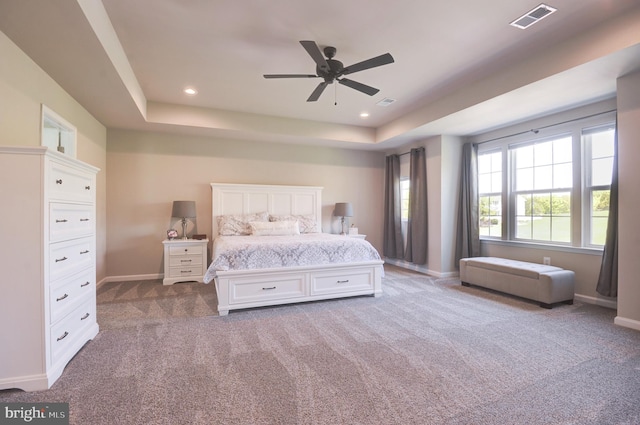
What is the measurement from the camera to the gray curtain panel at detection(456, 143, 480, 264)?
16.7 ft

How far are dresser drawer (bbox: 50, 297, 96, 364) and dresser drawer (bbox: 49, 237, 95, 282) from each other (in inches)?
13.3

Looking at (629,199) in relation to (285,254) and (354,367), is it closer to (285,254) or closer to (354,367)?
(354,367)

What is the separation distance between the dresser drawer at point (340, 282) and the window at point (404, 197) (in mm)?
2586

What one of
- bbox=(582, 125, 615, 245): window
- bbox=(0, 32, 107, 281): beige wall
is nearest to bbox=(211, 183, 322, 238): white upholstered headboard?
bbox=(0, 32, 107, 281): beige wall

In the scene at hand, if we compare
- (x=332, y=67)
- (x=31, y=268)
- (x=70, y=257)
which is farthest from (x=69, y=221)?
(x=332, y=67)

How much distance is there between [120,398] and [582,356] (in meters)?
3.38

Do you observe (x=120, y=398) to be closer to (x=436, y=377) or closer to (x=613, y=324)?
(x=436, y=377)

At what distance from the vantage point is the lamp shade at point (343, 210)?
19.3ft

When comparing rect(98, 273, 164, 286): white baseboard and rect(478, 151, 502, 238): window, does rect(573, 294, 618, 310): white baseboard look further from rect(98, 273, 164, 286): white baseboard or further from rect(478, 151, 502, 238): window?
rect(98, 273, 164, 286): white baseboard

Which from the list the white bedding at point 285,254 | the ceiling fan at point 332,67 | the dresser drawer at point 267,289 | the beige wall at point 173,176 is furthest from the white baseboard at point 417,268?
the ceiling fan at point 332,67

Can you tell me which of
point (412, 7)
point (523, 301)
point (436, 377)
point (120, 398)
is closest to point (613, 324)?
point (523, 301)

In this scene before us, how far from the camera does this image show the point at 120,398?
5.98 feet

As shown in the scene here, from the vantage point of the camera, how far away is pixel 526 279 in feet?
12.2

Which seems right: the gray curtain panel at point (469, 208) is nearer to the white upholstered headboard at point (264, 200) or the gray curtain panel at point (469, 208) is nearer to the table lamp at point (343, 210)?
the table lamp at point (343, 210)
